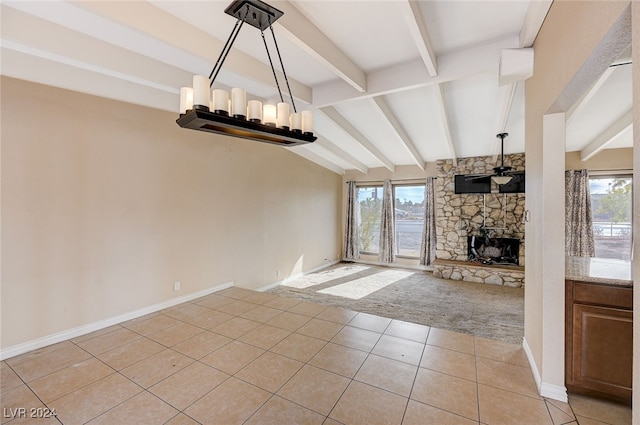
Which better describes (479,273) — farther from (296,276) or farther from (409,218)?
(296,276)

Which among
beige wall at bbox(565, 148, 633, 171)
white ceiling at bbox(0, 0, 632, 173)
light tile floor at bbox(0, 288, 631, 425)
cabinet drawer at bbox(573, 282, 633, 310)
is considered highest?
white ceiling at bbox(0, 0, 632, 173)

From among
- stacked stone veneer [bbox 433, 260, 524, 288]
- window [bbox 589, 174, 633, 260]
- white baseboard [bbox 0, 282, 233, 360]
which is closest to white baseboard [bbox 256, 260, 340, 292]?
white baseboard [bbox 0, 282, 233, 360]

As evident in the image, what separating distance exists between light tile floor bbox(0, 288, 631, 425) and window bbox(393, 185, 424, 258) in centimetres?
479

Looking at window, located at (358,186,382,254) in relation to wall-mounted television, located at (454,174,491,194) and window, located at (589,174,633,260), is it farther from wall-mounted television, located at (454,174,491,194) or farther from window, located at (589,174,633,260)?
window, located at (589,174,633,260)

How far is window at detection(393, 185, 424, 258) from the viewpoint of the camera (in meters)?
7.55

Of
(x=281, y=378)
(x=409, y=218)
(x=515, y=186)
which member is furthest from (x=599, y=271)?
(x=409, y=218)

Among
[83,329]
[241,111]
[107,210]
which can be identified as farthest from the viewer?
[107,210]

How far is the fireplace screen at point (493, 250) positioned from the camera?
6.20 metres

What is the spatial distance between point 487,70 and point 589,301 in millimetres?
2230

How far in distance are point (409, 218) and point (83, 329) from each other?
7.19 m

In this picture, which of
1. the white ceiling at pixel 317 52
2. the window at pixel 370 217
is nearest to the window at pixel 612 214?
the white ceiling at pixel 317 52

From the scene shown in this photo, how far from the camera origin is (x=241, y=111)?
183 cm

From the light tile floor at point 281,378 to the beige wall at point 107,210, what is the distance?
19.6 inches

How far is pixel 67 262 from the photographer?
286 cm
